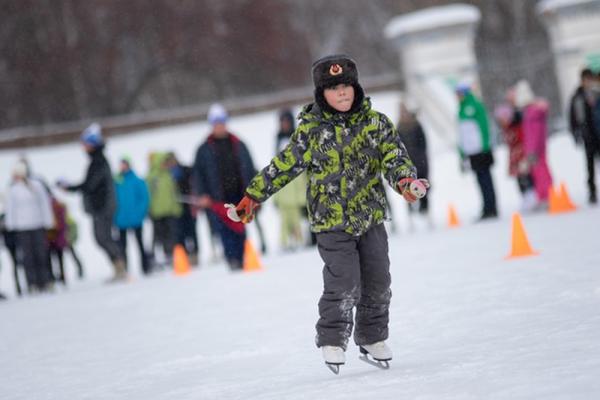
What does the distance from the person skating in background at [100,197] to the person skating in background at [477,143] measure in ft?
14.5

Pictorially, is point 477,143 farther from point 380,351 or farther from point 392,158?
point 380,351

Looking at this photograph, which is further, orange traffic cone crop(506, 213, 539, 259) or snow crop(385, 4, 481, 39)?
snow crop(385, 4, 481, 39)

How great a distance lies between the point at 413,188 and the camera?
5855mm

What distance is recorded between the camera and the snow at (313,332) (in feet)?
18.5

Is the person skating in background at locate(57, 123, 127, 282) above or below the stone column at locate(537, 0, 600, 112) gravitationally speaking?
below

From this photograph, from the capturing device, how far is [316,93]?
621 centimetres

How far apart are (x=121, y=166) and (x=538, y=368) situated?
12.4m

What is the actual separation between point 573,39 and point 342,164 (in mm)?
21400

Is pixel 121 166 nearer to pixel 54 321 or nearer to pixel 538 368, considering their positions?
pixel 54 321

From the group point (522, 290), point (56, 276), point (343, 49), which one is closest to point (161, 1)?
point (343, 49)

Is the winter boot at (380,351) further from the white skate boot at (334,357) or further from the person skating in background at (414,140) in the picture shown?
the person skating in background at (414,140)

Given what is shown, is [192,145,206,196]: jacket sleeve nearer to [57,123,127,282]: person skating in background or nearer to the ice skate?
[57,123,127,282]: person skating in background

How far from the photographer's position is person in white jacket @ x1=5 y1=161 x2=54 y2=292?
614 inches

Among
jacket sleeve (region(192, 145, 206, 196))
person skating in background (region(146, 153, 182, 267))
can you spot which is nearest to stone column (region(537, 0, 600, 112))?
person skating in background (region(146, 153, 182, 267))
